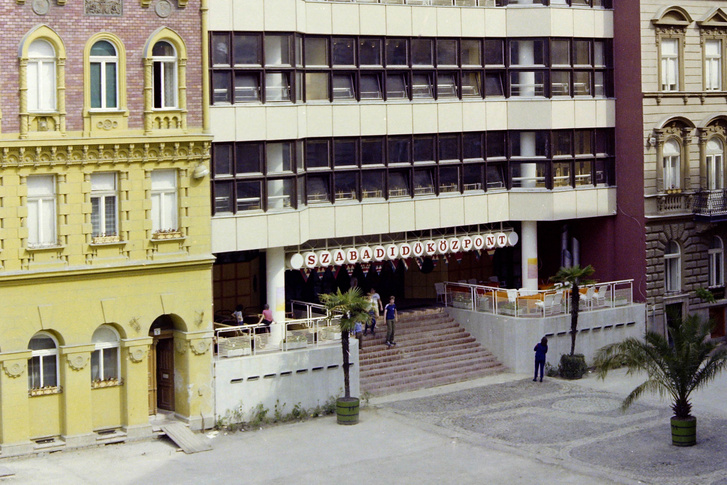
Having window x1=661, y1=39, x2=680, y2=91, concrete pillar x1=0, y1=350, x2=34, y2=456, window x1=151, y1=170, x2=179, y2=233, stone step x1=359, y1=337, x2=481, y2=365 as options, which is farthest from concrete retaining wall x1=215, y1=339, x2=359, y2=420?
window x1=661, y1=39, x2=680, y2=91

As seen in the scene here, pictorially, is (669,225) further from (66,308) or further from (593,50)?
(66,308)

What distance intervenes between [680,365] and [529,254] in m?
14.9

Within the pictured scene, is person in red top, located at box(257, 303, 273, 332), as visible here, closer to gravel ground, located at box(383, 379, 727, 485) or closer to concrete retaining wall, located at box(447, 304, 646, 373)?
gravel ground, located at box(383, 379, 727, 485)

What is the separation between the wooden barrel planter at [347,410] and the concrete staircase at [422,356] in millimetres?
3374

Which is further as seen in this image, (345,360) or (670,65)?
(670,65)

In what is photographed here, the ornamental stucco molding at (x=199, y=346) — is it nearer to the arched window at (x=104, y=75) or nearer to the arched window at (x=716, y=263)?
the arched window at (x=104, y=75)

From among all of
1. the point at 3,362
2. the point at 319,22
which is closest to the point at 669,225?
the point at 319,22

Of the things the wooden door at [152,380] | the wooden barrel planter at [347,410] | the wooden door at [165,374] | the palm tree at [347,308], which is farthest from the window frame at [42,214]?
the wooden barrel planter at [347,410]

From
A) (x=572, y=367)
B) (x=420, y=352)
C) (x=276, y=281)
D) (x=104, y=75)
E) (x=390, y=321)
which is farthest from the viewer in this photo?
(x=420, y=352)

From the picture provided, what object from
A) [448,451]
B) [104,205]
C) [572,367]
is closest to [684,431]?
[448,451]

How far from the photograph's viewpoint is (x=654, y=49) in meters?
53.7

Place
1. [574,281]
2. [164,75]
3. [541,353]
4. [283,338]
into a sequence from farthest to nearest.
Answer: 1. [574,281]
2. [541,353]
3. [283,338]
4. [164,75]

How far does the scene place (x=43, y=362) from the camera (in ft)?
130

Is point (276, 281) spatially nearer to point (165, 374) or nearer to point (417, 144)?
point (165, 374)
